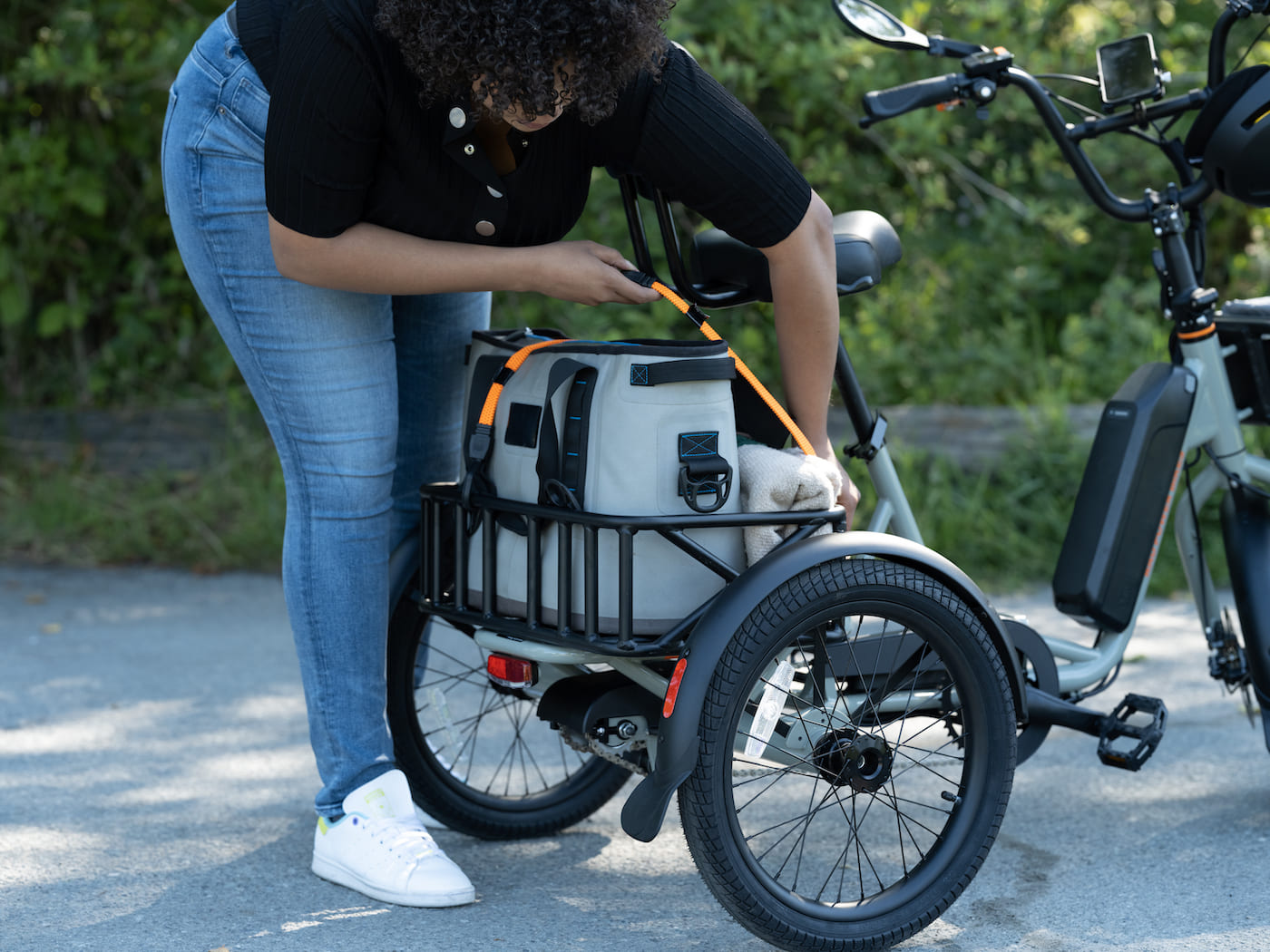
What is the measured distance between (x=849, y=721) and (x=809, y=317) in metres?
0.65

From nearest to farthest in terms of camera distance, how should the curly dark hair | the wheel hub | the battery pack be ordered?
the curly dark hair < the wheel hub < the battery pack

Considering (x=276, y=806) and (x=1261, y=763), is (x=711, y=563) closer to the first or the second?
(x=276, y=806)

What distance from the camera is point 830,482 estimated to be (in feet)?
6.72

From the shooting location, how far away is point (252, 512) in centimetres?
455

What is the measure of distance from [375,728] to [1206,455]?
1635 millimetres

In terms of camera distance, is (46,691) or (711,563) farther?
(46,691)

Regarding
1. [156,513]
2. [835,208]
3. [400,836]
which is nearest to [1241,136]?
[400,836]

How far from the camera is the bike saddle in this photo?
7.30 feet

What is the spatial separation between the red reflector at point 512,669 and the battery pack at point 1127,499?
41.0 inches

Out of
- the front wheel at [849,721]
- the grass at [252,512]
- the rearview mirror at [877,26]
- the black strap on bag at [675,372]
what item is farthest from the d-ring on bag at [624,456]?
the grass at [252,512]

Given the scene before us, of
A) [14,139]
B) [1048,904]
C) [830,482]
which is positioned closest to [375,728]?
[830,482]

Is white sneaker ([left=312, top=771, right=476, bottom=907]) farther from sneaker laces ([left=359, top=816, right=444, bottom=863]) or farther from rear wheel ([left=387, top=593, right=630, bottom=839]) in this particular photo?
rear wheel ([left=387, top=593, right=630, bottom=839])

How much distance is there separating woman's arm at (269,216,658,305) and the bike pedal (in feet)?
3.83

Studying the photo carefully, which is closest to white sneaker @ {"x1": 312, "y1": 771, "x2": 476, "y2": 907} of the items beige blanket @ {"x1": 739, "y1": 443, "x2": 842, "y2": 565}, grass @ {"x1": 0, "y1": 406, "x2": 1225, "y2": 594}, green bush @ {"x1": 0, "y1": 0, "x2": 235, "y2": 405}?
beige blanket @ {"x1": 739, "y1": 443, "x2": 842, "y2": 565}
